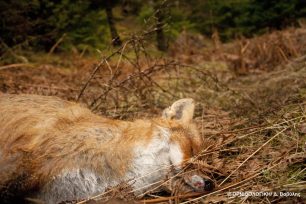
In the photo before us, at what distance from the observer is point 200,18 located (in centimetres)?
1602

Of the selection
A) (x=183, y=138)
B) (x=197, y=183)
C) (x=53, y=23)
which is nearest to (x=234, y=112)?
(x=183, y=138)

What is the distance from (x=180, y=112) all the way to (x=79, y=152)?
0.96m

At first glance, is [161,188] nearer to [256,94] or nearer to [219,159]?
[219,159]

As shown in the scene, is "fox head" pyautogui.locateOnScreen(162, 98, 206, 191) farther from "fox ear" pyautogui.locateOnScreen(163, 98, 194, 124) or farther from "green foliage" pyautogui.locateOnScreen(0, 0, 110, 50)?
"green foliage" pyautogui.locateOnScreen(0, 0, 110, 50)

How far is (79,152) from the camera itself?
269 cm

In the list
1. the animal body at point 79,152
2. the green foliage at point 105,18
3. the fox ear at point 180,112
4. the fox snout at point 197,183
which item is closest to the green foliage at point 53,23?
the green foliage at point 105,18

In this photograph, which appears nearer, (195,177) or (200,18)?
(195,177)

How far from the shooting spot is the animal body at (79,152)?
260 cm

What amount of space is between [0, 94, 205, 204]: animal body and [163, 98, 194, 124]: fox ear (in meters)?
0.15

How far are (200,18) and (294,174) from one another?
1367 cm

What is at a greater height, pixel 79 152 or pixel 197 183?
pixel 79 152

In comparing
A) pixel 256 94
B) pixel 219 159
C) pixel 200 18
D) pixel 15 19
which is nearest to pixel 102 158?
pixel 219 159

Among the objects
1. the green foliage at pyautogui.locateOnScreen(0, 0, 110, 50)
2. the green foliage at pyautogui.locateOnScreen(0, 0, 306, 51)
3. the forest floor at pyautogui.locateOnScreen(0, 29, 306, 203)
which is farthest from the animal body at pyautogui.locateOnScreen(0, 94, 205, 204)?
the green foliage at pyautogui.locateOnScreen(0, 0, 110, 50)

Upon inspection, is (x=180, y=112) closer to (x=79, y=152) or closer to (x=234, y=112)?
(x=79, y=152)
